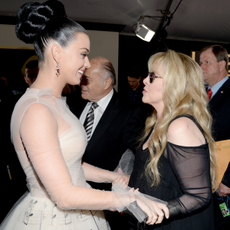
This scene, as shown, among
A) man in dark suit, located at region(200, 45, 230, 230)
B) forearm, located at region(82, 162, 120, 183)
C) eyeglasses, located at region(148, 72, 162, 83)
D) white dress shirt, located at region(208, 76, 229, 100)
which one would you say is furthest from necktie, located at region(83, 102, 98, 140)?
white dress shirt, located at region(208, 76, 229, 100)

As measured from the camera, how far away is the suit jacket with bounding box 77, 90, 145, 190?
229cm

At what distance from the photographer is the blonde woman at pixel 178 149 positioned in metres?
1.16

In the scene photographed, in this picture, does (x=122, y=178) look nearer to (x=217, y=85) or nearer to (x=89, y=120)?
(x=89, y=120)

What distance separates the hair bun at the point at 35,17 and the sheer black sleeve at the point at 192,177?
935mm

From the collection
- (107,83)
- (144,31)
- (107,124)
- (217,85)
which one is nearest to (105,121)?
(107,124)

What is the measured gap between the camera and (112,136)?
2311mm

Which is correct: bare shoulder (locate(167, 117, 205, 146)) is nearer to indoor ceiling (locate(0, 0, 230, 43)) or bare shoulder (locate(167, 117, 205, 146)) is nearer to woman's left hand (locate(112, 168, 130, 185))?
woman's left hand (locate(112, 168, 130, 185))

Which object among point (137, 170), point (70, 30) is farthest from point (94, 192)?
point (70, 30)

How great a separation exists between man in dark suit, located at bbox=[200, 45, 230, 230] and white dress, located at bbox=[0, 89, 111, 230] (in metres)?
1.38

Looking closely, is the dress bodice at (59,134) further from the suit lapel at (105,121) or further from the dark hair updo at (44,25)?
the suit lapel at (105,121)

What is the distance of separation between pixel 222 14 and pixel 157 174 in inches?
211

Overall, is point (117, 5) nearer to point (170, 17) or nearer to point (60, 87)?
point (170, 17)

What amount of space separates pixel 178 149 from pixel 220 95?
64.2 inches

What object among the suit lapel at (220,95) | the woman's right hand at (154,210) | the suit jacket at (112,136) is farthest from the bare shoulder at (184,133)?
the suit lapel at (220,95)
